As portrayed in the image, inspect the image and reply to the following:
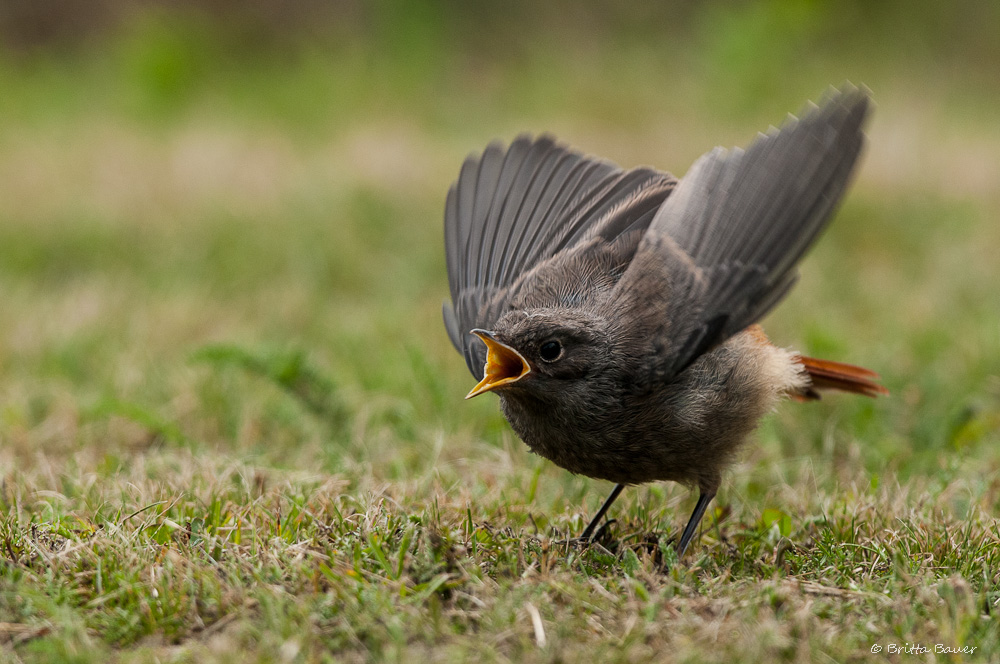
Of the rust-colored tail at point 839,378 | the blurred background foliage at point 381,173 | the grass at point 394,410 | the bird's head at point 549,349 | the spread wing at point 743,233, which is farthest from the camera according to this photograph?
the blurred background foliage at point 381,173

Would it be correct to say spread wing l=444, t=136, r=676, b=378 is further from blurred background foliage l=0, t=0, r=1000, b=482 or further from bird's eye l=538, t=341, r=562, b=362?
blurred background foliage l=0, t=0, r=1000, b=482

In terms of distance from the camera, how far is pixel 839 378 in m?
4.18

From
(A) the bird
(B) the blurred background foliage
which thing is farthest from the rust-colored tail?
(B) the blurred background foliage

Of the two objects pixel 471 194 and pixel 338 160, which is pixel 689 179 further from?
pixel 338 160

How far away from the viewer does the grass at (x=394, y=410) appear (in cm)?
276

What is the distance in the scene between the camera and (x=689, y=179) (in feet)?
11.9

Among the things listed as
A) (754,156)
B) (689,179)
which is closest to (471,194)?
(689,179)

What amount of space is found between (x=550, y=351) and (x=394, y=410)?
175 centimetres

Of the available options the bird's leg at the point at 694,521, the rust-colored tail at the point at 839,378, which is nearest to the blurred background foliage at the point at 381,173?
the rust-colored tail at the point at 839,378

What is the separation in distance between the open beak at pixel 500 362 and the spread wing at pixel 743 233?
15.7 inches

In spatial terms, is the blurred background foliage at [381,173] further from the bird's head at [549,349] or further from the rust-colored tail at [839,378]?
the bird's head at [549,349]

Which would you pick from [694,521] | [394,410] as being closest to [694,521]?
[694,521]

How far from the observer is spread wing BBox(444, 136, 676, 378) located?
13.2 ft

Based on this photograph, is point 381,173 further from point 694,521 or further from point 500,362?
point 694,521
